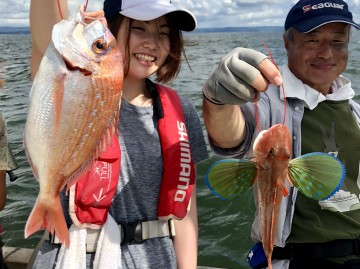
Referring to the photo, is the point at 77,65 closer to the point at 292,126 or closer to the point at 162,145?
the point at 162,145

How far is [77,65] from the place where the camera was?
6.04 ft

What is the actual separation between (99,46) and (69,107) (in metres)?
0.30

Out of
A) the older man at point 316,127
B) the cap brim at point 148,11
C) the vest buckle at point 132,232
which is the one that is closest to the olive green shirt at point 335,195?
the older man at point 316,127

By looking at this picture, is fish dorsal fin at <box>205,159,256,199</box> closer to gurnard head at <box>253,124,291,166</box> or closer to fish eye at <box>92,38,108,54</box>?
gurnard head at <box>253,124,291,166</box>

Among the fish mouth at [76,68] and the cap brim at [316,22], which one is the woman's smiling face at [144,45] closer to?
the fish mouth at [76,68]

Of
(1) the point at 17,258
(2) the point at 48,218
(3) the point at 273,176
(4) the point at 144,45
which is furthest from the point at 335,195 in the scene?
(1) the point at 17,258

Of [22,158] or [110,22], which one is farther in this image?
[22,158]

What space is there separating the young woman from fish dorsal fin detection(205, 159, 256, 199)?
0.32m

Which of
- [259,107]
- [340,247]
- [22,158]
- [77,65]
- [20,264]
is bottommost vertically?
[22,158]

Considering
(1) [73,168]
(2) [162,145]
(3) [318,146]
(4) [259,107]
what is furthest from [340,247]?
(1) [73,168]

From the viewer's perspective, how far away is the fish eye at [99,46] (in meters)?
1.87

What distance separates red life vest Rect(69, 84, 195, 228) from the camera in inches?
98.4

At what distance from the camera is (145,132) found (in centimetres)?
279

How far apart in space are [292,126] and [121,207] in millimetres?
1271
